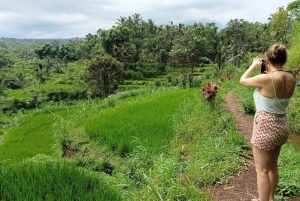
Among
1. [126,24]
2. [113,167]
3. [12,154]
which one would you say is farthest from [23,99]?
[113,167]

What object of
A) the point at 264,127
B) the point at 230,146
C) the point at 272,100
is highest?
the point at 272,100

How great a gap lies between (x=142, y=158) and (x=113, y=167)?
702 millimetres

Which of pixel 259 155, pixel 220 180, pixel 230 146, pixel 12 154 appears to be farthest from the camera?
pixel 12 154

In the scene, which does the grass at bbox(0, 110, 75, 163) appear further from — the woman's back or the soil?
the woman's back

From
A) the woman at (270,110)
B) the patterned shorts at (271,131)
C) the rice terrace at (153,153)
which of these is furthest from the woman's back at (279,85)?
the rice terrace at (153,153)

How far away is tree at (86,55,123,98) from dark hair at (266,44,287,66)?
24.1 meters

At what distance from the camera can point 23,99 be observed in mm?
32594

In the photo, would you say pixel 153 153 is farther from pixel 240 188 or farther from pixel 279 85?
pixel 279 85

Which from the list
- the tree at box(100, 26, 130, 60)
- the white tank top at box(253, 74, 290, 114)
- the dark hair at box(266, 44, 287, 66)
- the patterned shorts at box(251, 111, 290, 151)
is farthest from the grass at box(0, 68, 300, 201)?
the tree at box(100, 26, 130, 60)

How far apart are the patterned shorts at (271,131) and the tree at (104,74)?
79.0 ft

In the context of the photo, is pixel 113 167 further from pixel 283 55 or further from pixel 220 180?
pixel 283 55

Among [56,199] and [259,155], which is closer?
[259,155]

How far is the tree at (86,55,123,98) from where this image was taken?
26141 mm

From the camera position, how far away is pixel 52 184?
3969mm
